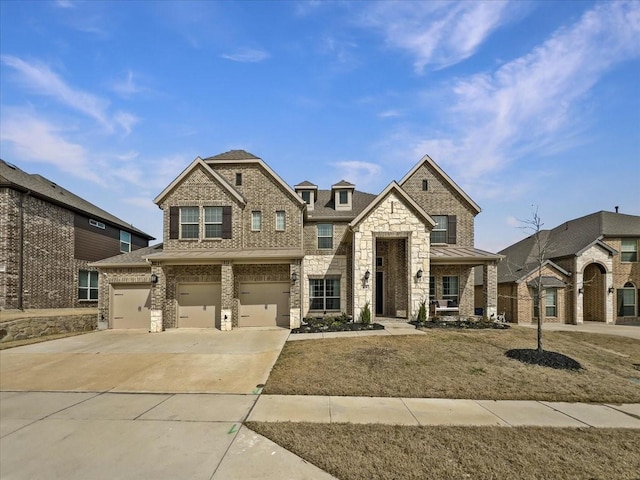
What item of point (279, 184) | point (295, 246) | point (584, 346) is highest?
point (279, 184)

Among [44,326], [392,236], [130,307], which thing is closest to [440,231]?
[392,236]

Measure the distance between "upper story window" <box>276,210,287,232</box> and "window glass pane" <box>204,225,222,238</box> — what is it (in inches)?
117

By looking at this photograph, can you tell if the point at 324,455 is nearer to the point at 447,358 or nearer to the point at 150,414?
the point at 150,414

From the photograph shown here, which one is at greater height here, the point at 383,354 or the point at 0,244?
the point at 0,244

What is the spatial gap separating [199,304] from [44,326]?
6.85m

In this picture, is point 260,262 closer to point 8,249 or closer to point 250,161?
point 250,161

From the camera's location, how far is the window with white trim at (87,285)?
20531mm

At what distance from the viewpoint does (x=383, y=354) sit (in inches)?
386

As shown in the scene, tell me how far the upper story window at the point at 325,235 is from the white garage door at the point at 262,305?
153 inches

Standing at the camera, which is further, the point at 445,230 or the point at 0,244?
the point at 445,230

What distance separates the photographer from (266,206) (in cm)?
1762

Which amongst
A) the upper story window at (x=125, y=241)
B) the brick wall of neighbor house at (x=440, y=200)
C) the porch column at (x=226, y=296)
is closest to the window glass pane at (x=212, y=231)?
the porch column at (x=226, y=296)

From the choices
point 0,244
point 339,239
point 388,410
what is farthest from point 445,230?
point 0,244

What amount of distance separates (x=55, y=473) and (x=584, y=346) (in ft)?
48.7
